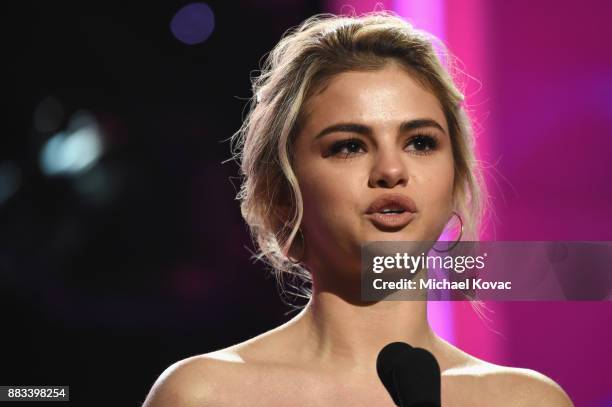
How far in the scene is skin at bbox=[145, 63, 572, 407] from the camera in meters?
1.61

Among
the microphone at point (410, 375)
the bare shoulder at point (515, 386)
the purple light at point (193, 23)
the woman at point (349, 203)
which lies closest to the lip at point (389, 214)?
the woman at point (349, 203)

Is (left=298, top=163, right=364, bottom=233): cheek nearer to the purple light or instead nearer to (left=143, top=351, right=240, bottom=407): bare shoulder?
(left=143, top=351, right=240, bottom=407): bare shoulder

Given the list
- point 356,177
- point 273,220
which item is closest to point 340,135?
point 356,177

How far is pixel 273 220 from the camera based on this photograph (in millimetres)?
1817

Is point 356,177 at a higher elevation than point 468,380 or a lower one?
higher

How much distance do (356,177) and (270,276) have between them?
1.01 m

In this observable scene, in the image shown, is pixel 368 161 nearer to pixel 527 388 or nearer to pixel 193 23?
pixel 527 388

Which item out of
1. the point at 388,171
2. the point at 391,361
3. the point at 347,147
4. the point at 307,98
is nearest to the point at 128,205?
the point at 307,98

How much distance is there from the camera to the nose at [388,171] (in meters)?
1.57

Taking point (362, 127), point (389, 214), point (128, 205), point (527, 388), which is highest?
point (362, 127)

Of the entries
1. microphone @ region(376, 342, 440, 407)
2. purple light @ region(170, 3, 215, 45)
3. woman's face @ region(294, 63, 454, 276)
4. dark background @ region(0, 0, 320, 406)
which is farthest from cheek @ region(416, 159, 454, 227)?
purple light @ region(170, 3, 215, 45)

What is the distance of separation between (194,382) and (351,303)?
0.31 meters

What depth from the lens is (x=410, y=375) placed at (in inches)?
39.6

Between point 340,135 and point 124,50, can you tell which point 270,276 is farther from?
point 340,135
